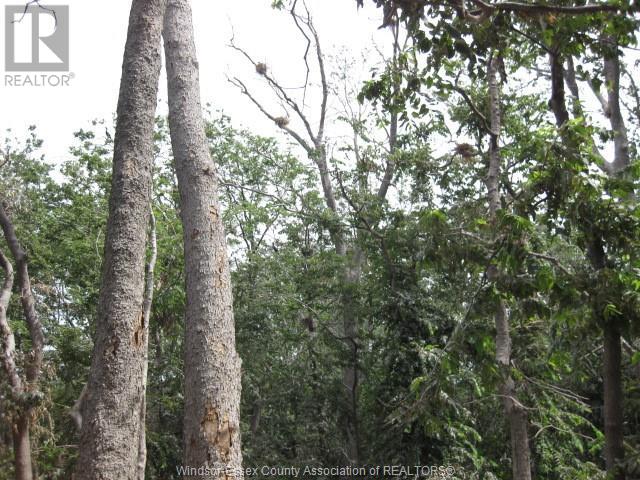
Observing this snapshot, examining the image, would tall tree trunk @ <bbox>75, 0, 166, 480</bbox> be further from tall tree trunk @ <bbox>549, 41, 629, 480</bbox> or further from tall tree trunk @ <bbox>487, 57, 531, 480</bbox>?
tall tree trunk @ <bbox>487, 57, 531, 480</bbox>

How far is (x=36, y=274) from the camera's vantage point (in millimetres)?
14984

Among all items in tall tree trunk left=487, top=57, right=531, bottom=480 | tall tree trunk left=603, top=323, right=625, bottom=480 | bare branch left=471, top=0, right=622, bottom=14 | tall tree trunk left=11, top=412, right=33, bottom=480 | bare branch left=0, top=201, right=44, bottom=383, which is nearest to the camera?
bare branch left=471, top=0, right=622, bottom=14

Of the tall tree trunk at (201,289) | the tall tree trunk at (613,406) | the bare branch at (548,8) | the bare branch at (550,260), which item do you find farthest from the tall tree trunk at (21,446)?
the bare branch at (548,8)

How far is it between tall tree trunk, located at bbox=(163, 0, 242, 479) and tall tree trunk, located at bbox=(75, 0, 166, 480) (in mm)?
376

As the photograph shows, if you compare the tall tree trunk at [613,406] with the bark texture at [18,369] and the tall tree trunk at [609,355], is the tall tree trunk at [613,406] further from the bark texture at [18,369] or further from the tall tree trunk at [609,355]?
the bark texture at [18,369]

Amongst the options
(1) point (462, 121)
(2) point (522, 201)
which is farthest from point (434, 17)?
(1) point (462, 121)

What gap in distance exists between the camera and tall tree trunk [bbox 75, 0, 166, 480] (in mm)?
2893

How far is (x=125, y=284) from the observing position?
3.12m

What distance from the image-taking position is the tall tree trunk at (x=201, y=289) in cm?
341

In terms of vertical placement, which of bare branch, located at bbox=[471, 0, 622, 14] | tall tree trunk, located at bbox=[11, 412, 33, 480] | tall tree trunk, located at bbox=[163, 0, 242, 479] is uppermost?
bare branch, located at bbox=[471, 0, 622, 14]

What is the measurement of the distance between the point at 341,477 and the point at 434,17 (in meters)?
8.06

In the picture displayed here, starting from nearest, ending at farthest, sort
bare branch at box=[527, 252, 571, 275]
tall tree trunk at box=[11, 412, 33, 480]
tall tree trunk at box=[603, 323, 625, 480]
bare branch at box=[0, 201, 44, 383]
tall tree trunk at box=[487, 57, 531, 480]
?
tall tree trunk at box=[603, 323, 625, 480] < bare branch at box=[527, 252, 571, 275] < tall tree trunk at box=[487, 57, 531, 480] < tall tree trunk at box=[11, 412, 33, 480] < bare branch at box=[0, 201, 44, 383]

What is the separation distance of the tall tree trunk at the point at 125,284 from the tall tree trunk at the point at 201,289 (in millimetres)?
376

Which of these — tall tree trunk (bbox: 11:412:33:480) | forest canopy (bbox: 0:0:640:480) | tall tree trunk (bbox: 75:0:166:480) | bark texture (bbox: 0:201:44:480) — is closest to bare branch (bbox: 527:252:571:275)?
forest canopy (bbox: 0:0:640:480)
